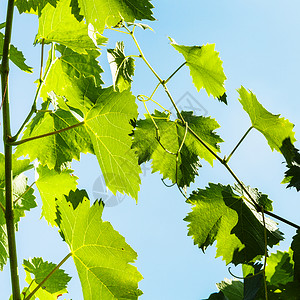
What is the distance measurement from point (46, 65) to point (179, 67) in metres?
0.41

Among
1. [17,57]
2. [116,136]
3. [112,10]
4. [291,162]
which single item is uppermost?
[17,57]

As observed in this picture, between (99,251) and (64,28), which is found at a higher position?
(64,28)

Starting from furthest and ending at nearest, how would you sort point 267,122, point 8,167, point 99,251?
point 267,122 → point 99,251 → point 8,167

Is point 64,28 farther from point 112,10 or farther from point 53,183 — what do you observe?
point 53,183

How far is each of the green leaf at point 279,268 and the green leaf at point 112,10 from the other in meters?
0.74

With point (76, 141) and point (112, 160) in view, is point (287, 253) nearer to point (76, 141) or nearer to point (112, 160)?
point (112, 160)

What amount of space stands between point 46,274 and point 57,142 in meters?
0.44

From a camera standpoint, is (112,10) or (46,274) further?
(46,274)

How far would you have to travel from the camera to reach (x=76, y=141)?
1.19 m

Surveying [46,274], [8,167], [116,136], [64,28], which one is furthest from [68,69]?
[46,274]

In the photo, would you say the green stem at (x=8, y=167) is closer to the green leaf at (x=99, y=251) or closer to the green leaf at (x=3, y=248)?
the green leaf at (x=99, y=251)

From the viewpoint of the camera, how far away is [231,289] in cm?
125

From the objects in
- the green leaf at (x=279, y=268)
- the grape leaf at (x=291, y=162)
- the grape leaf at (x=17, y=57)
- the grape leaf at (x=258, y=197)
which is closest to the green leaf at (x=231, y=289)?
the green leaf at (x=279, y=268)

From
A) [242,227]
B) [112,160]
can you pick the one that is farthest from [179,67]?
[242,227]
